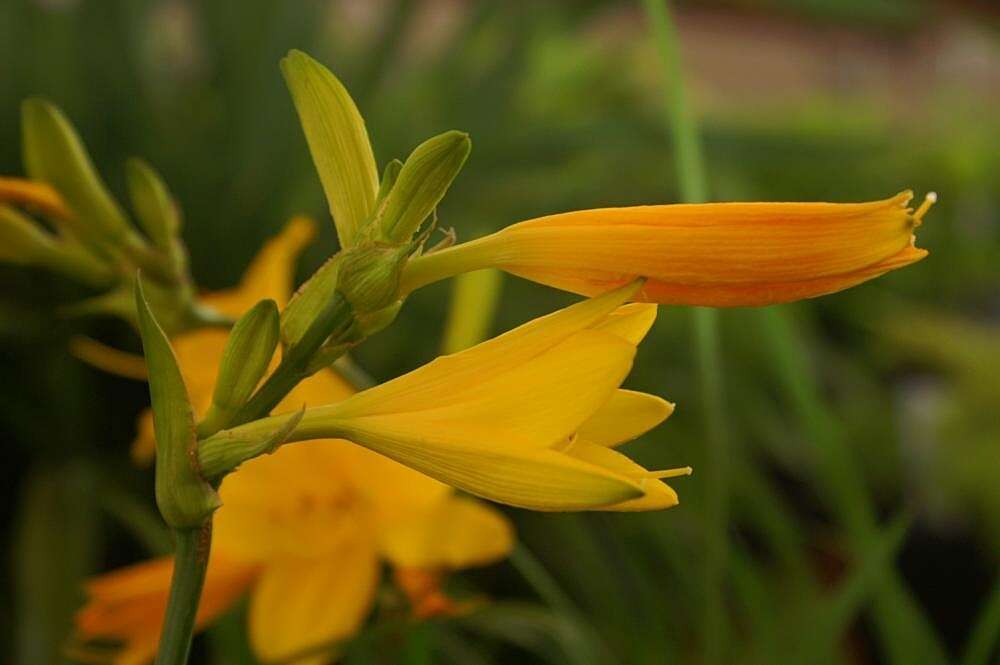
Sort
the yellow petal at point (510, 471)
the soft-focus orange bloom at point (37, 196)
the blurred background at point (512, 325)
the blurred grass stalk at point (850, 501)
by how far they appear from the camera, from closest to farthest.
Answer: the yellow petal at point (510, 471) → the soft-focus orange bloom at point (37, 196) → the blurred grass stalk at point (850, 501) → the blurred background at point (512, 325)

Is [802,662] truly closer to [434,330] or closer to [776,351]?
[776,351]

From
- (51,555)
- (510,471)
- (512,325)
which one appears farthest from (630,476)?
(512,325)

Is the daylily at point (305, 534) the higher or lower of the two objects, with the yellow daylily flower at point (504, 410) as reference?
lower

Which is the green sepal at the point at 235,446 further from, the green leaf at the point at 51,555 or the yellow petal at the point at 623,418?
the green leaf at the point at 51,555

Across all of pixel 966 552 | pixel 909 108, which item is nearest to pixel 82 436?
pixel 966 552

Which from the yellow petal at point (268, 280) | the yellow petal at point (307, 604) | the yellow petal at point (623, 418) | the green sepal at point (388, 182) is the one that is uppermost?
the green sepal at point (388, 182)

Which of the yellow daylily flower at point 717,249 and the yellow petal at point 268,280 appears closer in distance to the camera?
the yellow daylily flower at point 717,249

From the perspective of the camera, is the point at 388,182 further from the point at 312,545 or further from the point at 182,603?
the point at 312,545

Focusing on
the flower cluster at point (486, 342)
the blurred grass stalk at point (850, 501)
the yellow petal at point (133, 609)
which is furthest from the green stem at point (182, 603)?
the blurred grass stalk at point (850, 501)
